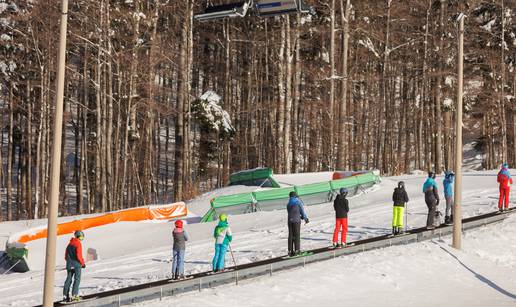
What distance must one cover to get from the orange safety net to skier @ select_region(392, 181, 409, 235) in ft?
35.3

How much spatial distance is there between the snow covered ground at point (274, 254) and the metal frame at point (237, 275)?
17.3 inches

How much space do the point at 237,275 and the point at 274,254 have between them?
379 cm

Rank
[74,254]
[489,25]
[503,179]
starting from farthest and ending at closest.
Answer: [489,25]
[503,179]
[74,254]

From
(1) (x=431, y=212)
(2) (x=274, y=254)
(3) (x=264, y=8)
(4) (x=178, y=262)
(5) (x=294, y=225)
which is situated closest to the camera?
(4) (x=178, y=262)

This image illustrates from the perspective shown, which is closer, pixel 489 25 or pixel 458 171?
pixel 458 171

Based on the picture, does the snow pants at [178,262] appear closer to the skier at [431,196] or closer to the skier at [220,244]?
the skier at [220,244]

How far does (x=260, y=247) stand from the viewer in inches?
896

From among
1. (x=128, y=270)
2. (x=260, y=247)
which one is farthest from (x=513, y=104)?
(x=128, y=270)

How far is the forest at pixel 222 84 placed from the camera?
128 ft

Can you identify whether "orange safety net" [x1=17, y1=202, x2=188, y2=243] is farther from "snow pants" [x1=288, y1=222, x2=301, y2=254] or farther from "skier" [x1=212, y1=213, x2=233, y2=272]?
"snow pants" [x1=288, y1=222, x2=301, y2=254]

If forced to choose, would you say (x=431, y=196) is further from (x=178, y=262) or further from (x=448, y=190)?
(x=178, y=262)

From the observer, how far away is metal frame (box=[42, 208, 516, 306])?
606 inches

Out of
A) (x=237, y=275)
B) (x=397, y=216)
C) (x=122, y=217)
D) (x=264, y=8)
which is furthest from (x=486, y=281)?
(x=122, y=217)

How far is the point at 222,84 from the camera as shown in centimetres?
5941
